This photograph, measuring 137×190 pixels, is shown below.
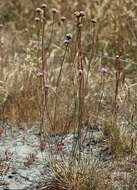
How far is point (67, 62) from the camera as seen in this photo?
12.8 feet

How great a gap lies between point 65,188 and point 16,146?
71 cm

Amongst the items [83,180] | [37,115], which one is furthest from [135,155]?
A: [37,115]

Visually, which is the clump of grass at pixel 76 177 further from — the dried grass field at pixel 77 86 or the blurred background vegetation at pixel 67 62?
the blurred background vegetation at pixel 67 62

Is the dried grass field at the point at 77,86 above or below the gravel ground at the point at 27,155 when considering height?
above

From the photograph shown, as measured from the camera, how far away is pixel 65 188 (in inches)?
72.6

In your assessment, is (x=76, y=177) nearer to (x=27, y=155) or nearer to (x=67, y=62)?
(x=27, y=155)

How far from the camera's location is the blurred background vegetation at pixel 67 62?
2.81m

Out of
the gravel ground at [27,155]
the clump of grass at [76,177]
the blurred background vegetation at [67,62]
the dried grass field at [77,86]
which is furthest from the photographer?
the blurred background vegetation at [67,62]

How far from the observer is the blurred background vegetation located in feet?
9.23

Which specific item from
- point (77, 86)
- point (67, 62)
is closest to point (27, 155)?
point (77, 86)

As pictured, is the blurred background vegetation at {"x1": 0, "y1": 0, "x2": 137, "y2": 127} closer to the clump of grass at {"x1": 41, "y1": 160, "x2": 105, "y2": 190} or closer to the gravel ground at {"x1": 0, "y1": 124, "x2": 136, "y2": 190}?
the gravel ground at {"x1": 0, "y1": 124, "x2": 136, "y2": 190}

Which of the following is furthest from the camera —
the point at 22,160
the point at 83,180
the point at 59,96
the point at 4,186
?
the point at 59,96

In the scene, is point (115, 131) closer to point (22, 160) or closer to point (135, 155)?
point (135, 155)

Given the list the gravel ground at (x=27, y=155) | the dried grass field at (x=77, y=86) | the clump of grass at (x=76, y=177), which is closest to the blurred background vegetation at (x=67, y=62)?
the dried grass field at (x=77, y=86)
